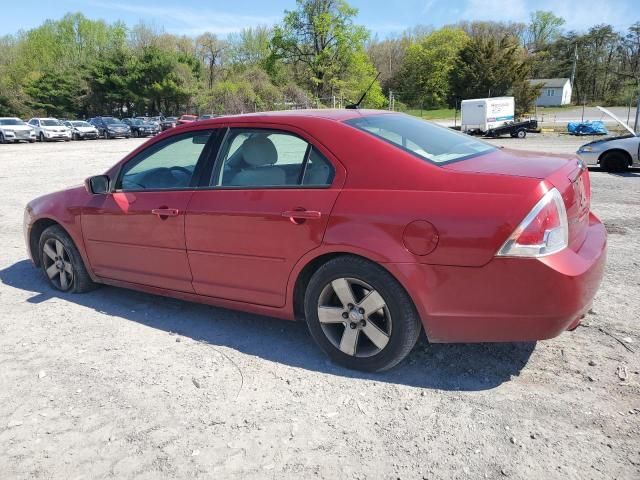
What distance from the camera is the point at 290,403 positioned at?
2973 millimetres

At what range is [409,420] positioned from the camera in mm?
2764

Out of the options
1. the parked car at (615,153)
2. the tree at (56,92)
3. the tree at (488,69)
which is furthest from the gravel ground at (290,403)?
the tree at (56,92)

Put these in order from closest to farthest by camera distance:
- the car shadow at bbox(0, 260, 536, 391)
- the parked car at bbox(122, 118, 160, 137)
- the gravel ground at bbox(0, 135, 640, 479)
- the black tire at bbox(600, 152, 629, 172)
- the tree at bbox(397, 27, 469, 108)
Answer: the gravel ground at bbox(0, 135, 640, 479), the car shadow at bbox(0, 260, 536, 391), the black tire at bbox(600, 152, 629, 172), the parked car at bbox(122, 118, 160, 137), the tree at bbox(397, 27, 469, 108)

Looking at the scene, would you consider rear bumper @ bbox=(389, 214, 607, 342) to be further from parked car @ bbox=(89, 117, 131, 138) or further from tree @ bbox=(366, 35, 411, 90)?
tree @ bbox=(366, 35, 411, 90)

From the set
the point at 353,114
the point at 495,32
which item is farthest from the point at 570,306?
the point at 495,32

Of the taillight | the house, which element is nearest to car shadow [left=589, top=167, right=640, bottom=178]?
the taillight

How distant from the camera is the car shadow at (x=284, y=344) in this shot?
125 inches

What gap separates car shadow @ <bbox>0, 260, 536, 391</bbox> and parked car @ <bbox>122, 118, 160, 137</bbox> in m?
40.4

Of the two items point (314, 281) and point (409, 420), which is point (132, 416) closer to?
point (314, 281)

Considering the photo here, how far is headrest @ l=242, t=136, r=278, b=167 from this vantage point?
12.1 feet

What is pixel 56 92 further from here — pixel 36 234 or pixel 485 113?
pixel 36 234

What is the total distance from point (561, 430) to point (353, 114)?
2.34m

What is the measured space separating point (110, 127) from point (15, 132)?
26.0ft

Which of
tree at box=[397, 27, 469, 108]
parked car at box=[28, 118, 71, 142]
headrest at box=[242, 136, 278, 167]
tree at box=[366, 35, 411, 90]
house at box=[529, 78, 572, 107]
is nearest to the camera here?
headrest at box=[242, 136, 278, 167]
